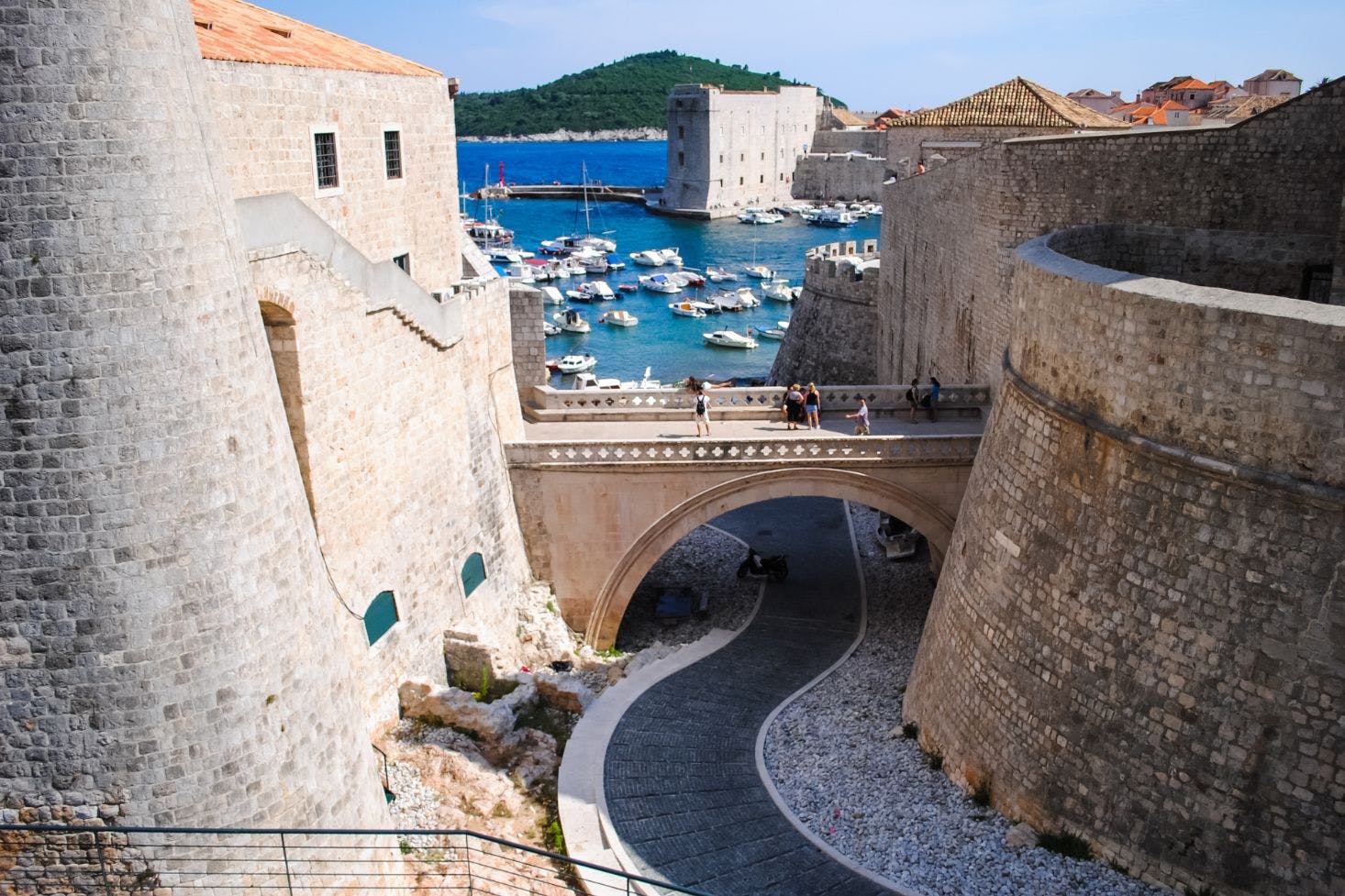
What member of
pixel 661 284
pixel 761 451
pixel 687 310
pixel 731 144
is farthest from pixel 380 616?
pixel 731 144

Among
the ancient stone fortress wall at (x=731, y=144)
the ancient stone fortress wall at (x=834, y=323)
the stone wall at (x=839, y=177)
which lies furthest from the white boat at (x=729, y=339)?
the stone wall at (x=839, y=177)

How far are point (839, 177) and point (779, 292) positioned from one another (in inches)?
1591

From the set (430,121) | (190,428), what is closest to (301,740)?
(190,428)

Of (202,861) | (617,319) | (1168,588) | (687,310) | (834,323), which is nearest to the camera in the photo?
(202,861)

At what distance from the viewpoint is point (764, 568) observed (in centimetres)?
2414

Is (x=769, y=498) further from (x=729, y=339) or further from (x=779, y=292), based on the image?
(x=779, y=292)

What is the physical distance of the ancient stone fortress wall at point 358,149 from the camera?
15.4 metres

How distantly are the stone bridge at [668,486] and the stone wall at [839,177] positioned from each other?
8268cm

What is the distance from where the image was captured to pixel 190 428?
9.31 m

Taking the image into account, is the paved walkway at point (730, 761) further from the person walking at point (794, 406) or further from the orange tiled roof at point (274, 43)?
the orange tiled roof at point (274, 43)

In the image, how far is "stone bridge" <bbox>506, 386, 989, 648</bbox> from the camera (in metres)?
20.4

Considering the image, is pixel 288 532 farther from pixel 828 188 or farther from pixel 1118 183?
pixel 828 188

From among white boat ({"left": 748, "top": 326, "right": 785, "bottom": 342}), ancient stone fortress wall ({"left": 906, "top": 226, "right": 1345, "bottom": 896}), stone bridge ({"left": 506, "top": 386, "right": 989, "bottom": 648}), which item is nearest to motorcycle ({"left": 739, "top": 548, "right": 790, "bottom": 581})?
stone bridge ({"left": 506, "top": 386, "right": 989, "bottom": 648})

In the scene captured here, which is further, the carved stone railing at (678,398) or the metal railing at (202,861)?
the carved stone railing at (678,398)
